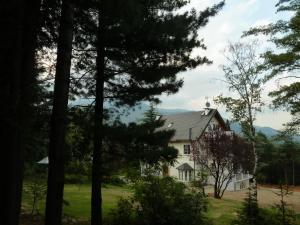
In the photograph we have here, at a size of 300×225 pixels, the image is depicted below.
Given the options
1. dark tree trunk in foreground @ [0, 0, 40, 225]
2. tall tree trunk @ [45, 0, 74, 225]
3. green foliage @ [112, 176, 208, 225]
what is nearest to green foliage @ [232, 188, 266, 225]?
green foliage @ [112, 176, 208, 225]

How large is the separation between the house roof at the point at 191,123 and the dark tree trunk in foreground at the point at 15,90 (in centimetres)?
3428

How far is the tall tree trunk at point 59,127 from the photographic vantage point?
5.71m

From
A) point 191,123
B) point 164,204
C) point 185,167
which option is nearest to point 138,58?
point 164,204

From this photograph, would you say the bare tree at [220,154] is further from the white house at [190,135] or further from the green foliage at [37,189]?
the green foliage at [37,189]

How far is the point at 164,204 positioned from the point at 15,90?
509cm

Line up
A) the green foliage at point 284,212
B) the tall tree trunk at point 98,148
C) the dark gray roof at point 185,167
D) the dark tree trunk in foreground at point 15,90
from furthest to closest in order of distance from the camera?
the dark gray roof at point 185,167 < the tall tree trunk at point 98,148 < the green foliage at point 284,212 < the dark tree trunk in foreground at point 15,90

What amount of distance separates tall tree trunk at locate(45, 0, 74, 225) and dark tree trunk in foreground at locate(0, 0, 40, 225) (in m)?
0.48

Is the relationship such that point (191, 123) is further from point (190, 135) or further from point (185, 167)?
point (185, 167)

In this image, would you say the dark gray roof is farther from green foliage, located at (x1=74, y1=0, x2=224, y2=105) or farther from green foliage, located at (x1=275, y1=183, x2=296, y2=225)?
green foliage, located at (x1=275, y1=183, x2=296, y2=225)

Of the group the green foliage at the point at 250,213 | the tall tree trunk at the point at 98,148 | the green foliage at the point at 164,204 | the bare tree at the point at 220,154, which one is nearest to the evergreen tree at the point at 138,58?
the tall tree trunk at the point at 98,148

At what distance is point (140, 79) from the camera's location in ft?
33.0

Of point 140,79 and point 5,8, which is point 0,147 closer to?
point 5,8

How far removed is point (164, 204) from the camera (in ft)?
30.7

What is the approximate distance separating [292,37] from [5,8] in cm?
1298
